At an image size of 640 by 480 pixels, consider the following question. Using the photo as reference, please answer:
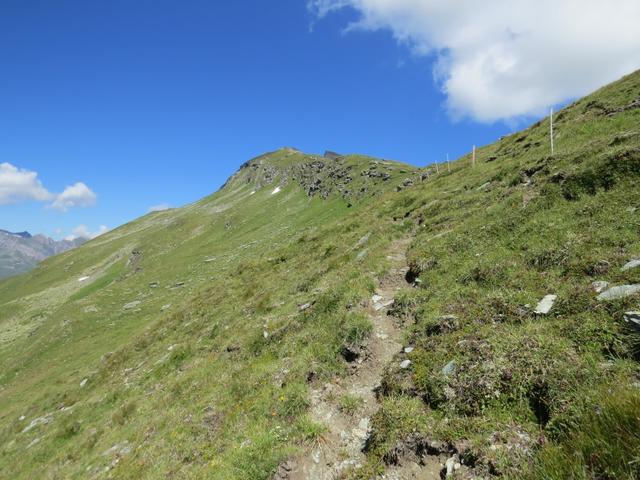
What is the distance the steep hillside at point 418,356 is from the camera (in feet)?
22.4

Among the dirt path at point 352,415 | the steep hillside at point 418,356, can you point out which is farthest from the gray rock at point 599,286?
the dirt path at point 352,415

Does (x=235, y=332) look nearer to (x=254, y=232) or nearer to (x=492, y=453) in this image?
(x=492, y=453)

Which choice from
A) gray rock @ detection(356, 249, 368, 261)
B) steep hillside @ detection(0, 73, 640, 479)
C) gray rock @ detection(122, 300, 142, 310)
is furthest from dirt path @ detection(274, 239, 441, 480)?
gray rock @ detection(122, 300, 142, 310)

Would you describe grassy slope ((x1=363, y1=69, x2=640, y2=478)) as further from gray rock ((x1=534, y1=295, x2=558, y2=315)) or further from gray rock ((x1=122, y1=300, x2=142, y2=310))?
gray rock ((x1=122, y1=300, x2=142, y2=310))

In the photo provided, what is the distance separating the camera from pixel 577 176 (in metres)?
15.9

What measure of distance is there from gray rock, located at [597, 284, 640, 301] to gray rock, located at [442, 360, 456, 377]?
12.4 feet

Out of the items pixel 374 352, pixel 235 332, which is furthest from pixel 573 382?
pixel 235 332

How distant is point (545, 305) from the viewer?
9.45 meters

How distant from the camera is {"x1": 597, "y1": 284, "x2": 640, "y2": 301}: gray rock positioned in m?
8.09

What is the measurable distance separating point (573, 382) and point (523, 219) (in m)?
10.0

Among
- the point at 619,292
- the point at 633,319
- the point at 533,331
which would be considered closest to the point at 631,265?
the point at 619,292

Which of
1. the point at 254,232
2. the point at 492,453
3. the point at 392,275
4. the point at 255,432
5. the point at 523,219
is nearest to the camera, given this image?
the point at 492,453

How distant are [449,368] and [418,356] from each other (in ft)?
4.07

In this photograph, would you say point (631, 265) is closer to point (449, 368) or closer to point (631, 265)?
point (631, 265)
